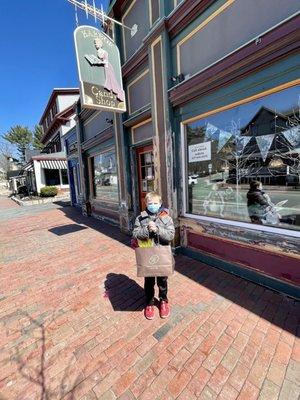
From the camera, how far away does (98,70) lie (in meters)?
5.05

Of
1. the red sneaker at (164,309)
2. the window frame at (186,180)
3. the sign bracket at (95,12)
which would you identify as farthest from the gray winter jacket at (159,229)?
the sign bracket at (95,12)

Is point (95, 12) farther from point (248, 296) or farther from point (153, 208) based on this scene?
point (248, 296)

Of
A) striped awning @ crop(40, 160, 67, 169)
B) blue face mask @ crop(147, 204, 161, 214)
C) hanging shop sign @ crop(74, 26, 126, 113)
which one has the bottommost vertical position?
blue face mask @ crop(147, 204, 161, 214)

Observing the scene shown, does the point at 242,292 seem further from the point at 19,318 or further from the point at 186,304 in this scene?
the point at 19,318

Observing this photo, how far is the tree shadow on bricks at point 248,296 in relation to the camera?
9.22 ft

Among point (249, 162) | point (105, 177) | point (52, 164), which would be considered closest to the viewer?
point (249, 162)

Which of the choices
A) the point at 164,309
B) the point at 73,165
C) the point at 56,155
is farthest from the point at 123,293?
the point at 56,155

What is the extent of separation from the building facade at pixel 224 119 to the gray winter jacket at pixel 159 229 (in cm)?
160

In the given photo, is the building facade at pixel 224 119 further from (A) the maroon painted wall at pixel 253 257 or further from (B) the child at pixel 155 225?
(B) the child at pixel 155 225

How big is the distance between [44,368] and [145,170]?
4.79m

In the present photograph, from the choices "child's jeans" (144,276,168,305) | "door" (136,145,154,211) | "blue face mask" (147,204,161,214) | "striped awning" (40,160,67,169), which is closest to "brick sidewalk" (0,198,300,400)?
"child's jeans" (144,276,168,305)

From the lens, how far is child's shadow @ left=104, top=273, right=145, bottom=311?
3248 millimetres

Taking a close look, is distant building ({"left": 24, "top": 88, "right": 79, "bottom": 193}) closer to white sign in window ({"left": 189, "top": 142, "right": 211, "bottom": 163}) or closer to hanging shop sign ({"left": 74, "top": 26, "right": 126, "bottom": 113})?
hanging shop sign ({"left": 74, "top": 26, "right": 126, "bottom": 113})

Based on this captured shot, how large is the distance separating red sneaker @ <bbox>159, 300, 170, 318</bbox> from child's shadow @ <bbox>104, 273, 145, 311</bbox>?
331mm
